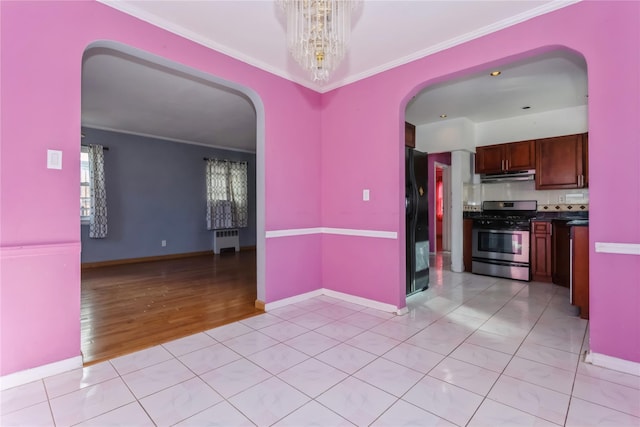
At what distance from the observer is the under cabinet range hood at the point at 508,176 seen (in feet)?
15.5

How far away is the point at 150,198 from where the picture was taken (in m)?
6.30

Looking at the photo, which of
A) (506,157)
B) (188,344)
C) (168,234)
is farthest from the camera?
(168,234)

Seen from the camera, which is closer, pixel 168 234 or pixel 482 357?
pixel 482 357

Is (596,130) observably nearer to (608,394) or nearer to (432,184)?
(608,394)

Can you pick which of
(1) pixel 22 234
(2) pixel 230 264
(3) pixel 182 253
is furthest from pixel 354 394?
(3) pixel 182 253

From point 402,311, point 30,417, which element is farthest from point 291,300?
point 30,417

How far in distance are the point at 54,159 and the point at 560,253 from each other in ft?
17.6

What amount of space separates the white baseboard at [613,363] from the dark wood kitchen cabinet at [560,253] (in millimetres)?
2160

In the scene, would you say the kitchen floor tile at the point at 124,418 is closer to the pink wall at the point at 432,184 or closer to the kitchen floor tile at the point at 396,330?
the kitchen floor tile at the point at 396,330

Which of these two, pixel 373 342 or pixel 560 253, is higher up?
pixel 560 253

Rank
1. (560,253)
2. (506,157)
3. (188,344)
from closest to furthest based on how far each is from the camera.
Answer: (188,344)
(560,253)
(506,157)

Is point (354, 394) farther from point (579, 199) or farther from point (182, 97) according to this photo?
point (579, 199)

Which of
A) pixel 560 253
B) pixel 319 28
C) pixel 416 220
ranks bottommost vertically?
pixel 560 253

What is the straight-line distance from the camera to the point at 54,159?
1.97 m
